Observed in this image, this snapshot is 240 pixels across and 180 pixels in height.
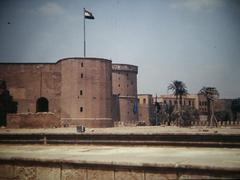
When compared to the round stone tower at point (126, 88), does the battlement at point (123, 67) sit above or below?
above

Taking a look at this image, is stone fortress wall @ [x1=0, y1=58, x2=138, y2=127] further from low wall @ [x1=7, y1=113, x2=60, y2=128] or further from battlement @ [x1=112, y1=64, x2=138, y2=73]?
battlement @ [x1=112, y1=64, x2=138, y2=73]

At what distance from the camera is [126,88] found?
2179 inches

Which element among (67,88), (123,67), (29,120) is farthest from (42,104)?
(123,67)

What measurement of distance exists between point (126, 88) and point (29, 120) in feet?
86.3

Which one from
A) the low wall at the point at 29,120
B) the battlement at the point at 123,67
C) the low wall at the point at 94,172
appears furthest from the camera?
the battlement at the point at 123,67

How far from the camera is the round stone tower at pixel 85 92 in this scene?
129 ft

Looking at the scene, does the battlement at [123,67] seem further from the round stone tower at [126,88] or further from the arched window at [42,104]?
the arched window at [42,104]

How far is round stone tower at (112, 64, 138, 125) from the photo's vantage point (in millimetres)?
53744

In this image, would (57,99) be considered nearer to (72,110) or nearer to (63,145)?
(72,110)

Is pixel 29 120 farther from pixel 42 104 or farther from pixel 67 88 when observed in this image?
pixel 42 104

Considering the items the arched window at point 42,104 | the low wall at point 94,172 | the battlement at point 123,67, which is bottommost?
the low wall at point 94,172

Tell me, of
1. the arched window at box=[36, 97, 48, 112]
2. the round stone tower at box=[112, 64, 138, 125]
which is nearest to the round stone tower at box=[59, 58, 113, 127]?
the arched window at box=[36, 97, 48, 112]

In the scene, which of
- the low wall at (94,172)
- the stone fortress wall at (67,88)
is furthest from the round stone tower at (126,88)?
the low wall at (94,172)

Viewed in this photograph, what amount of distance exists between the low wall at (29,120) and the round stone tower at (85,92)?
24.2ft
